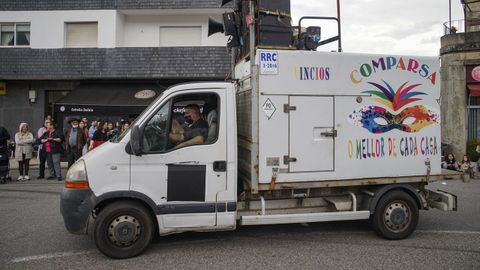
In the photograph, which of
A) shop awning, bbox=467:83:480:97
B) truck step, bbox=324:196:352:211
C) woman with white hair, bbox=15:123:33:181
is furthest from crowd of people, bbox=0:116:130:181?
shop awning, bbox=467:83:480:97

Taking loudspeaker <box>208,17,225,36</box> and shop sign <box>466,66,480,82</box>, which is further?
shop sign <box>466,66,480,82</box>

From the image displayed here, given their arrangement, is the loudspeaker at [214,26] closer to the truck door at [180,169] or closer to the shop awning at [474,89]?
the truck door at [180,169]

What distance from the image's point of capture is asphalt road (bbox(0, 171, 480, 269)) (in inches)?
195

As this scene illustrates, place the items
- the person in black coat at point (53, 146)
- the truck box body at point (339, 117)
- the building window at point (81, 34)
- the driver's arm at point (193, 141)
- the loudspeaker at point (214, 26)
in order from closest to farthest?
1. the driver's arm at point (193, 141)
2. the truck box body at point (339, 117)
3. the loudspeaker at point (214, 26)
4. the person in black coat at point (53, 146)
5. the building window at point (81, 34)

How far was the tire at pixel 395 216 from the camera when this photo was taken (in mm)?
5863

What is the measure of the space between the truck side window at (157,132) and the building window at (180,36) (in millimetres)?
13925

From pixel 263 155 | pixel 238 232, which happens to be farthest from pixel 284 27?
pixel 238 232

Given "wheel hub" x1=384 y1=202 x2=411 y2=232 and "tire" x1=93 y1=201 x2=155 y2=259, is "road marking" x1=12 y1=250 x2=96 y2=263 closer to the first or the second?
"tire" x1=93 y1=201 x2=155 y2=259

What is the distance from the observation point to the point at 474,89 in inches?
685

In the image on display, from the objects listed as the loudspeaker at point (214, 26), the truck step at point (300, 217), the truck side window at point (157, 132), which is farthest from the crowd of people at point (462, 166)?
the truck side window at point (157, 132)

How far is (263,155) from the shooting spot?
5.38 m

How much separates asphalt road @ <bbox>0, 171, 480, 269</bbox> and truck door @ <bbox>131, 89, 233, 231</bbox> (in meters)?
0.52

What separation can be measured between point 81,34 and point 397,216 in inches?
649

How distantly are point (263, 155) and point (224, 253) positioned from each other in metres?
1.38
